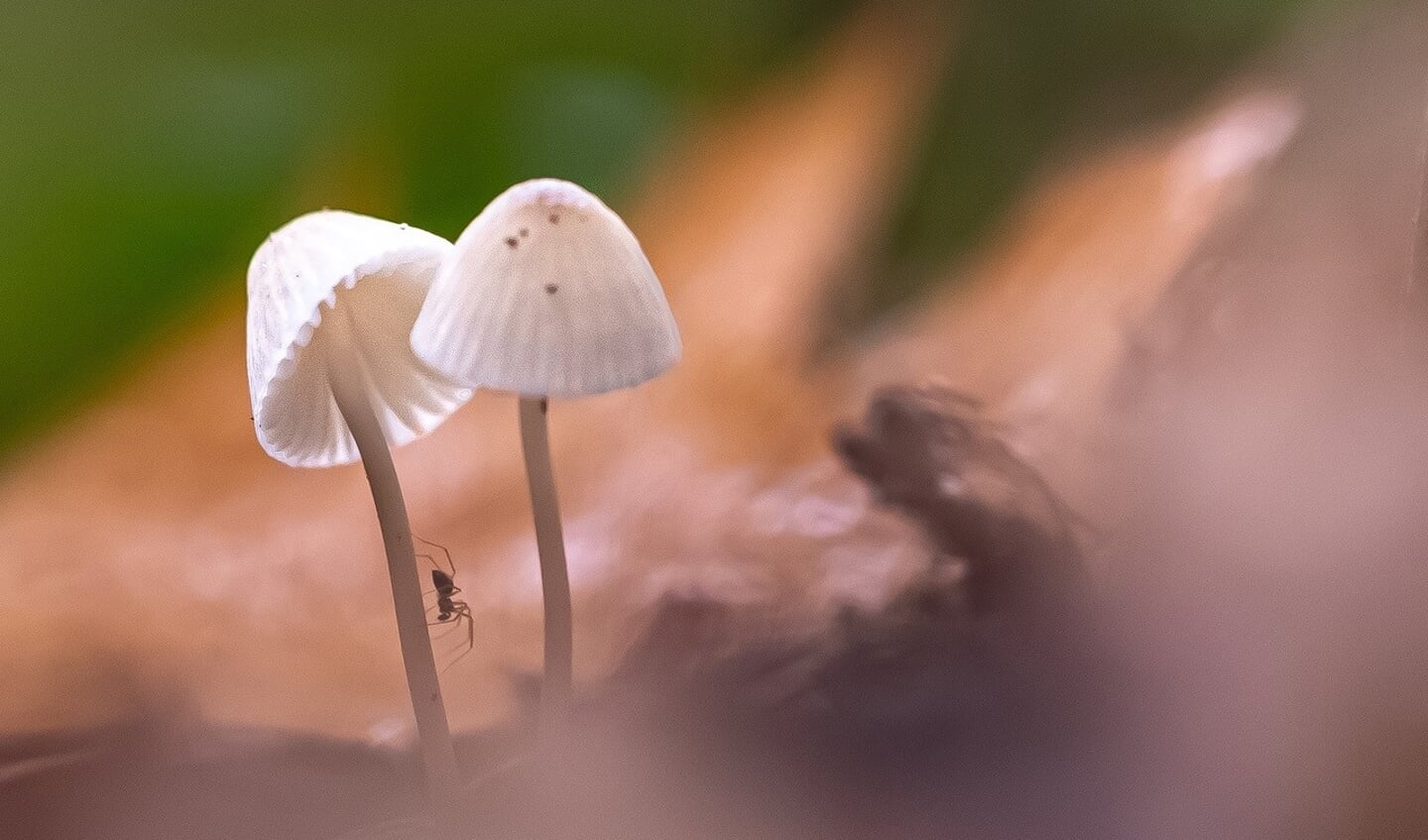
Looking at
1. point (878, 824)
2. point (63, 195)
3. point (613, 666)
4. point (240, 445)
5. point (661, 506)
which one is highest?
point (63, 195)

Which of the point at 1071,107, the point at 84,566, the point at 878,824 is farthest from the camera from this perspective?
the point at 1071,107

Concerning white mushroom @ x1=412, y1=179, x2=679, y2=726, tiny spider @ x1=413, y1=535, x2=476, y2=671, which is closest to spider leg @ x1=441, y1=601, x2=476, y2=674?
tiny spider @ x1=413, y1=535, x2=476, y2=671

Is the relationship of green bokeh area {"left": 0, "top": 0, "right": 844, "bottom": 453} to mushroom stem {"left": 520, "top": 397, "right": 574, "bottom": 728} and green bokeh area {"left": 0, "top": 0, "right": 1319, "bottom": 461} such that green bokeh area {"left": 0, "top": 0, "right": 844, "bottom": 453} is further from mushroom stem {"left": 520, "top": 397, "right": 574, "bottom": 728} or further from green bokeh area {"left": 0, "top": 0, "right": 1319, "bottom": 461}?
mushroom stem {"left": 520, "top": 397, "right": 574, "bottom": 728}

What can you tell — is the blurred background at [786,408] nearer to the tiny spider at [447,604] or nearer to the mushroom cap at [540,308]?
the tiny spider at [447,604]

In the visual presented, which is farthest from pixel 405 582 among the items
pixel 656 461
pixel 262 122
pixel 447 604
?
pixel 262 122

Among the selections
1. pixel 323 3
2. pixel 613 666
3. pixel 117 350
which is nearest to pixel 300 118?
pixel 323 3

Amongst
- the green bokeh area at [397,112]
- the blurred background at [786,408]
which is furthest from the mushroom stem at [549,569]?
the green bokeh area at [397,112]

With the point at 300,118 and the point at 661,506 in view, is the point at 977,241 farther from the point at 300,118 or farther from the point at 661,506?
the point at 300,118
